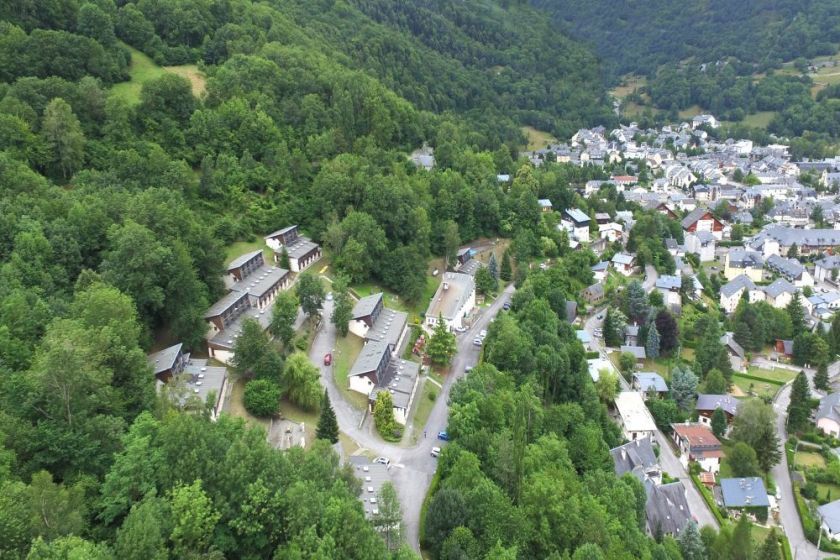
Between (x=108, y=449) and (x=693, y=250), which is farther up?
(x=108, y=449)

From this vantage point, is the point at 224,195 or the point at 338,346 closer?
the point at 338,346

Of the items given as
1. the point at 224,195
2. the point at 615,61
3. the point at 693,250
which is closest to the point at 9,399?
the point at 224,195

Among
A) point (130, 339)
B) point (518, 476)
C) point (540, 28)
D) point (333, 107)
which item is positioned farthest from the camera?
point (540, 28)

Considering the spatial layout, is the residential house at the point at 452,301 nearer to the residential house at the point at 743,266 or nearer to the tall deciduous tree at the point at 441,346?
the tall deciduous tree at the point at 441,346

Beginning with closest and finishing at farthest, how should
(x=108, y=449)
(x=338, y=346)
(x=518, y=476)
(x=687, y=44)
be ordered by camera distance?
(x=108, y=449)
(x=518, y=476)
(x=338, y=346)
(x=687, y=44)

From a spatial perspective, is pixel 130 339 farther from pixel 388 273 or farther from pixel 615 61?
pixel 615 61

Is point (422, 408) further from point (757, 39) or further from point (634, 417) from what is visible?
point (757, 39)

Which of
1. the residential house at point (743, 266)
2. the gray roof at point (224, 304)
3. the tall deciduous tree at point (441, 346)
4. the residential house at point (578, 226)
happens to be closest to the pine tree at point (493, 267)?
the tall deciduous tree at point (441, 346)

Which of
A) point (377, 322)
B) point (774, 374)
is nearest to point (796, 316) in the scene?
point (774, 374)
